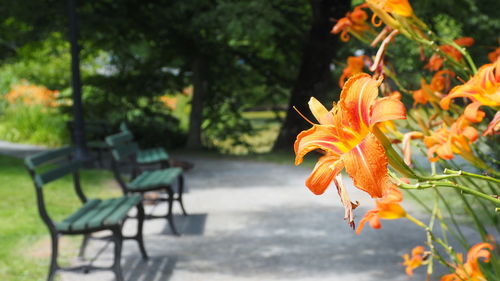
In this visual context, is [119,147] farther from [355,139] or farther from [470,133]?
[355,139]

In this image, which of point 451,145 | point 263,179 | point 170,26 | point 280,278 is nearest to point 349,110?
point 451,145

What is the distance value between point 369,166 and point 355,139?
153 mm

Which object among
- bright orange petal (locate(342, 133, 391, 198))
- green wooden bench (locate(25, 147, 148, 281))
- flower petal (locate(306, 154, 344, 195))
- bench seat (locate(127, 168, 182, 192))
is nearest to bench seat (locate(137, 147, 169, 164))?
bench seat (locate(127, 168, 182, 192))

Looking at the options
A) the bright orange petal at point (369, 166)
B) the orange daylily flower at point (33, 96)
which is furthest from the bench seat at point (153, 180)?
the orange daylily flower at point (33, 96)

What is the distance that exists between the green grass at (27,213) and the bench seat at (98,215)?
1.93 ft

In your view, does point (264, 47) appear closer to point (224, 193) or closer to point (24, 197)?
point (224, 193)

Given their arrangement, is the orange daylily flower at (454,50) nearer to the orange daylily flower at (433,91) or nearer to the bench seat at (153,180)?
the orange daylily flower at (433,91)

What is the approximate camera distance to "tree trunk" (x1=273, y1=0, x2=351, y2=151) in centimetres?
1199

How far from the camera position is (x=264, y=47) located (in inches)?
572

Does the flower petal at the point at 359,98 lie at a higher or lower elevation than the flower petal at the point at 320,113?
higher

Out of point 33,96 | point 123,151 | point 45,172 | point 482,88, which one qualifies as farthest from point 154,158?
point 33,96

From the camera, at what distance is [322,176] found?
1.31 meters

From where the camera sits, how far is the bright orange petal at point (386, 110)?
4.19ft

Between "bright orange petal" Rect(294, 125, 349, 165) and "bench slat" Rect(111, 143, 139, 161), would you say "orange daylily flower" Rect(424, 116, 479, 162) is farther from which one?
"bench slat" Rect(111, 143, 139, 161)
